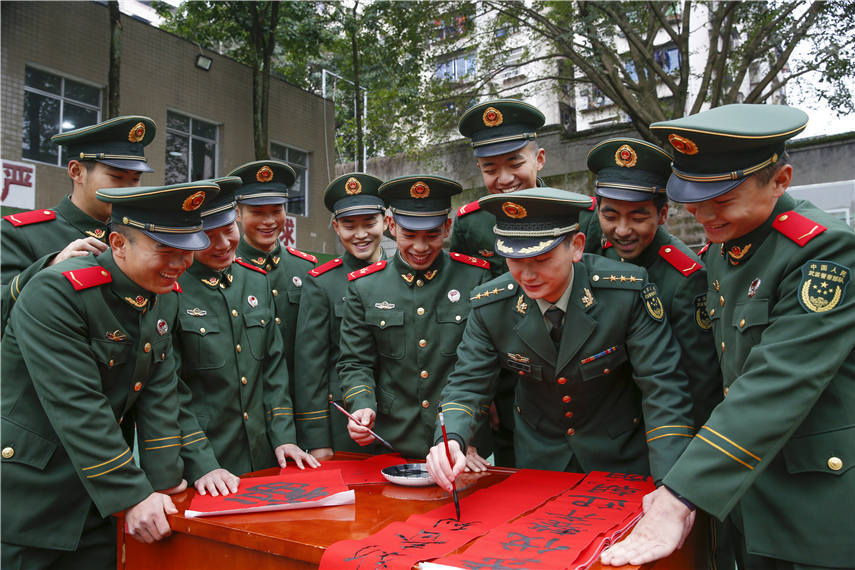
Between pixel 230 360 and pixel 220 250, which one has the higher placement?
pixel 220 250

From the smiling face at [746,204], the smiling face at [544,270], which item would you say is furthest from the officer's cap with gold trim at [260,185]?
the smiling face at [746,204]

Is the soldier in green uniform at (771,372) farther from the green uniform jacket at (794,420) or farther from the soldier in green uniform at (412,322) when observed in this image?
the soldier in green uniform at (412,322)

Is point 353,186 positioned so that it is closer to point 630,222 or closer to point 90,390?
point 630,222

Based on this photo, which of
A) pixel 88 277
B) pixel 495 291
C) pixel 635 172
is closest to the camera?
pixel 88 277

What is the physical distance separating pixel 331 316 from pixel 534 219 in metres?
1.64

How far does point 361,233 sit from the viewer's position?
372cm

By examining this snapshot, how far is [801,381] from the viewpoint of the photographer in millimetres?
1693

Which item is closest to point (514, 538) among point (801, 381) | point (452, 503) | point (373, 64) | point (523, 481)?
point (452, 503)

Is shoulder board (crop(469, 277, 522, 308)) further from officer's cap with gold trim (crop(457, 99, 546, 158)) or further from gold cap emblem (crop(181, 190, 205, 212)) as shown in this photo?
gold cap emblem (crop(181, 190, 205, 212))

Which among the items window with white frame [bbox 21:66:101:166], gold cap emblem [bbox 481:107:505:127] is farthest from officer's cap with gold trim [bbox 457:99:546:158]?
window with white frame [bbox 21:66:101:166]

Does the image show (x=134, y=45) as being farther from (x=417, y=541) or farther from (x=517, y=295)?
(x=417, y=541)

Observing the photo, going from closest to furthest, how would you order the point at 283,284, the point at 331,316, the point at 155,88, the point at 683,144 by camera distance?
1. the point at 683,144
2. the point at 331,316
3. the point at 283,284
4. the point at 155,88

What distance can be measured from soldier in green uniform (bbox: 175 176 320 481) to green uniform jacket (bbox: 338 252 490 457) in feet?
1.28

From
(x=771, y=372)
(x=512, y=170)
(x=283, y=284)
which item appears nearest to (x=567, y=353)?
(x=771, y=372)
